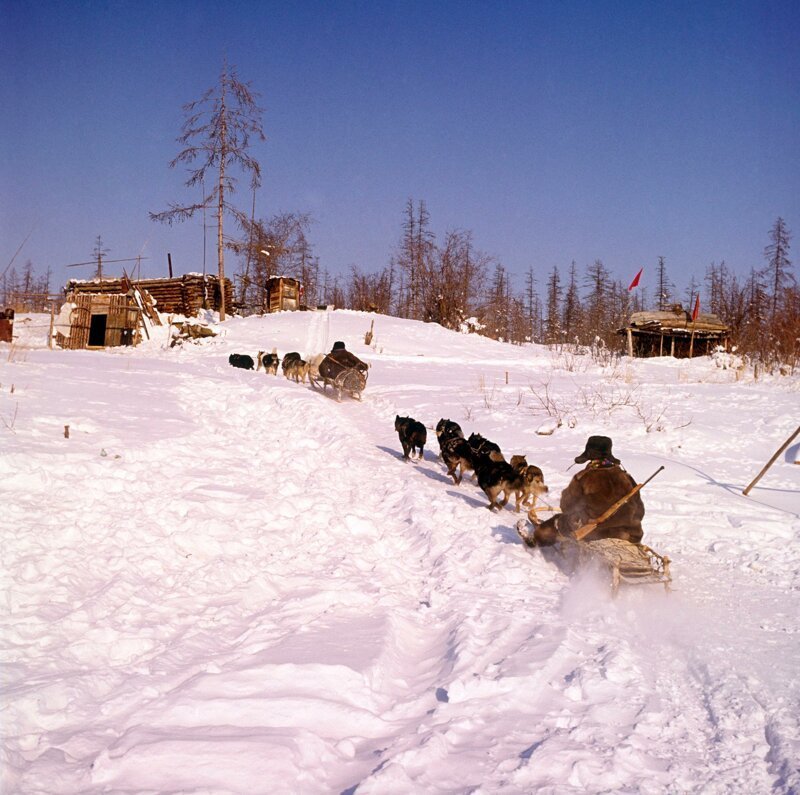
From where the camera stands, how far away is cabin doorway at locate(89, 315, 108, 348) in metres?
26.8

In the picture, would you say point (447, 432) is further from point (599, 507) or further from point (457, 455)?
point (599, 507)

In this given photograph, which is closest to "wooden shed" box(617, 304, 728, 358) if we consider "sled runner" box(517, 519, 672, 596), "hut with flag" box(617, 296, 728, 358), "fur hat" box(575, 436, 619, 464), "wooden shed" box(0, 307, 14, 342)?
"hut with flag" box(617, 296, 728, 358)

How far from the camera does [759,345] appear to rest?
21.7 meters

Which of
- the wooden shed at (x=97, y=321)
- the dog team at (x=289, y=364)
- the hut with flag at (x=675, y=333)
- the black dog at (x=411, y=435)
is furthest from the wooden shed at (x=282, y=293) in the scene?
the black dog at (x=411, y=435)

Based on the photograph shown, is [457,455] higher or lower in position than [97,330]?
lower

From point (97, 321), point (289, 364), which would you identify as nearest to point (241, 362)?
point (289, 364)

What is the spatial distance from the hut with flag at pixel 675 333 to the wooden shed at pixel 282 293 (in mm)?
19696

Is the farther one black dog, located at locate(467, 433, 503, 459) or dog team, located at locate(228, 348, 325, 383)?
dog team, located at locate(228, 348, 325, 383)

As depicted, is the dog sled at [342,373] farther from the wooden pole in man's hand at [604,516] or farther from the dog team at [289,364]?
the wooden pole in man's hand at [604,516]

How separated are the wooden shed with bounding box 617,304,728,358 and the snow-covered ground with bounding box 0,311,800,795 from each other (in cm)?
2430

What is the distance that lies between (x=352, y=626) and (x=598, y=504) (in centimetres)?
267

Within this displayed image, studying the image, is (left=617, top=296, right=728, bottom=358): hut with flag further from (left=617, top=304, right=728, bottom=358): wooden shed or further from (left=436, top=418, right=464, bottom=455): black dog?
(left=436, top=418, right=464, bottom=455): black dog

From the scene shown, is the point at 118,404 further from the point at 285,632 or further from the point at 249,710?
the point at 249,710

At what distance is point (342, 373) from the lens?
606 inches
